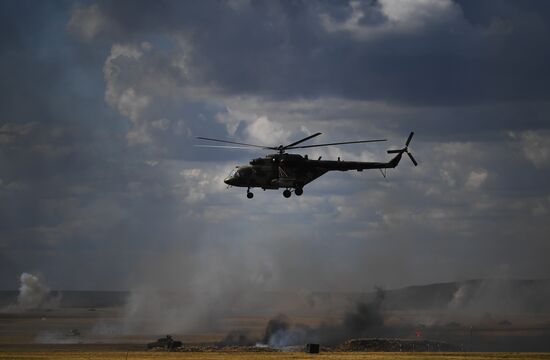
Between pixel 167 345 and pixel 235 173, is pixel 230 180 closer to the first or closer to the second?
pixel 235 173

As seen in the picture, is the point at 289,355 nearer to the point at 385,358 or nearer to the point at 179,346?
the point at 385,358

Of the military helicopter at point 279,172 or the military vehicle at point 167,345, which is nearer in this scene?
the military helicopter at point 279,172

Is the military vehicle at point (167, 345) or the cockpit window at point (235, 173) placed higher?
the cockpit window at point (235, 173)

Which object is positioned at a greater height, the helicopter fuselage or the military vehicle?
the helicopter fuselage

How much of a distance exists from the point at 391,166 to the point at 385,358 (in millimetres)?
27013

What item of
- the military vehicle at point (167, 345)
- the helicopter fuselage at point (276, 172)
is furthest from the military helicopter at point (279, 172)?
the military vehicle at point (167, 345)

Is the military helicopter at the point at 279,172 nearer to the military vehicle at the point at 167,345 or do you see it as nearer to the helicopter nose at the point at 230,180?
the helicopter nose at the point at 230,180

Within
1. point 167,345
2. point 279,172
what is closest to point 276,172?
point 279,172

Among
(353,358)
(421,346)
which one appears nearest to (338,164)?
(353,358)

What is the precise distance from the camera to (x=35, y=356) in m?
129

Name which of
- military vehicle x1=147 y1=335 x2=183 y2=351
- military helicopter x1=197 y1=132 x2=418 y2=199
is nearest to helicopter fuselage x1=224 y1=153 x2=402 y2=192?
military helicopter x1=197 y1=132 x2=418 y2=199

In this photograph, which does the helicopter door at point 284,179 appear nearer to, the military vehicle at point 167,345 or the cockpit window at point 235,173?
the cockpit window at point 235,173

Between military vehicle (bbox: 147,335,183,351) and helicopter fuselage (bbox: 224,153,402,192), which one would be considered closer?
helicopter fuselage (bbox: 224,153,402,192)

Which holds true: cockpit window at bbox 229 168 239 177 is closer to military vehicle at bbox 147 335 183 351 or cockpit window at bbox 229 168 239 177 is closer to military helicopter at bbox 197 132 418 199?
military helicopter at bbox 197 132 418 199
